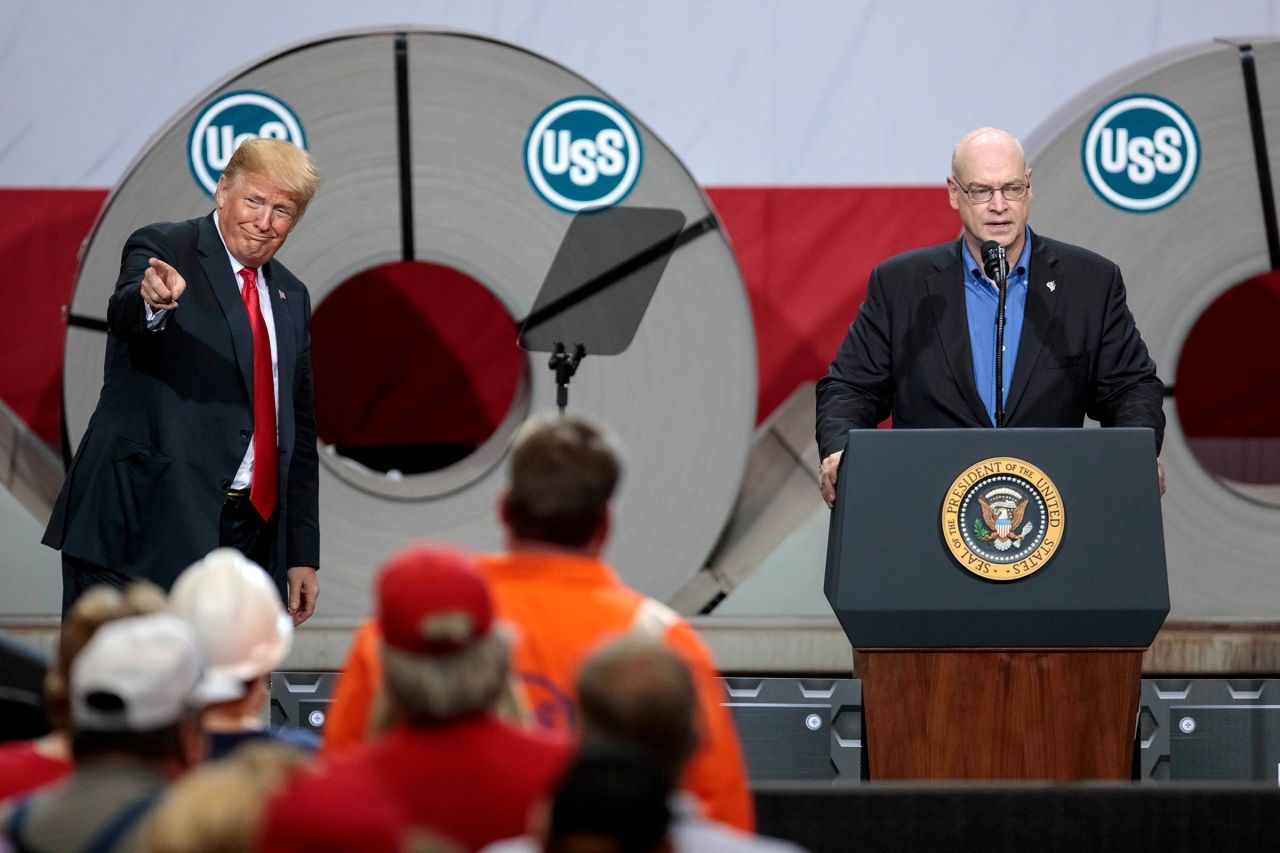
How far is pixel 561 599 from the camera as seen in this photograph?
5.70 ft

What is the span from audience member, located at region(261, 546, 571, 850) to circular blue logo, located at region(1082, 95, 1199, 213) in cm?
283

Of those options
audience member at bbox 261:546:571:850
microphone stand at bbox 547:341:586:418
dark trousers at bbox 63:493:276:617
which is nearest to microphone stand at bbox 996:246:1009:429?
microphone stand at bbox 547:341:586:418

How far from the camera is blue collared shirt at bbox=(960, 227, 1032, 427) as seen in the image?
2.99m

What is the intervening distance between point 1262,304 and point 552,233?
202 cm

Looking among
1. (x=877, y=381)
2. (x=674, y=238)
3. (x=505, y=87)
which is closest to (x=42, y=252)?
(x=505, y=87)

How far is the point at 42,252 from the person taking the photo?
4559 millimetres

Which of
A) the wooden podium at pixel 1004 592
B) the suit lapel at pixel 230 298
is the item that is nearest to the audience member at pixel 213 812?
the wooden podium at pixel 1004 592

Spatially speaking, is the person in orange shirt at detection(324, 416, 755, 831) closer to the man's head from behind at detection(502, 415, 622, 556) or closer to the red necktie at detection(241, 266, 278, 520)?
the man's head from behind at detection(502, 415, 622, 556)

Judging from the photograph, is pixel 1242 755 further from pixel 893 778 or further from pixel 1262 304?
→ pixel 1262 304

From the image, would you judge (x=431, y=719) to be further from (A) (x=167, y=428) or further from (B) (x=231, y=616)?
(A) (x=167, y=428)

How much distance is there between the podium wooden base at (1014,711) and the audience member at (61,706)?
1213mm

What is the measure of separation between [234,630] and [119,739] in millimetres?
349

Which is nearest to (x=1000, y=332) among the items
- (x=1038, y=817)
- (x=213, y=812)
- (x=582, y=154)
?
(x=1038, y=817)

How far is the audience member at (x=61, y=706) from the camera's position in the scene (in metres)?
1.64
